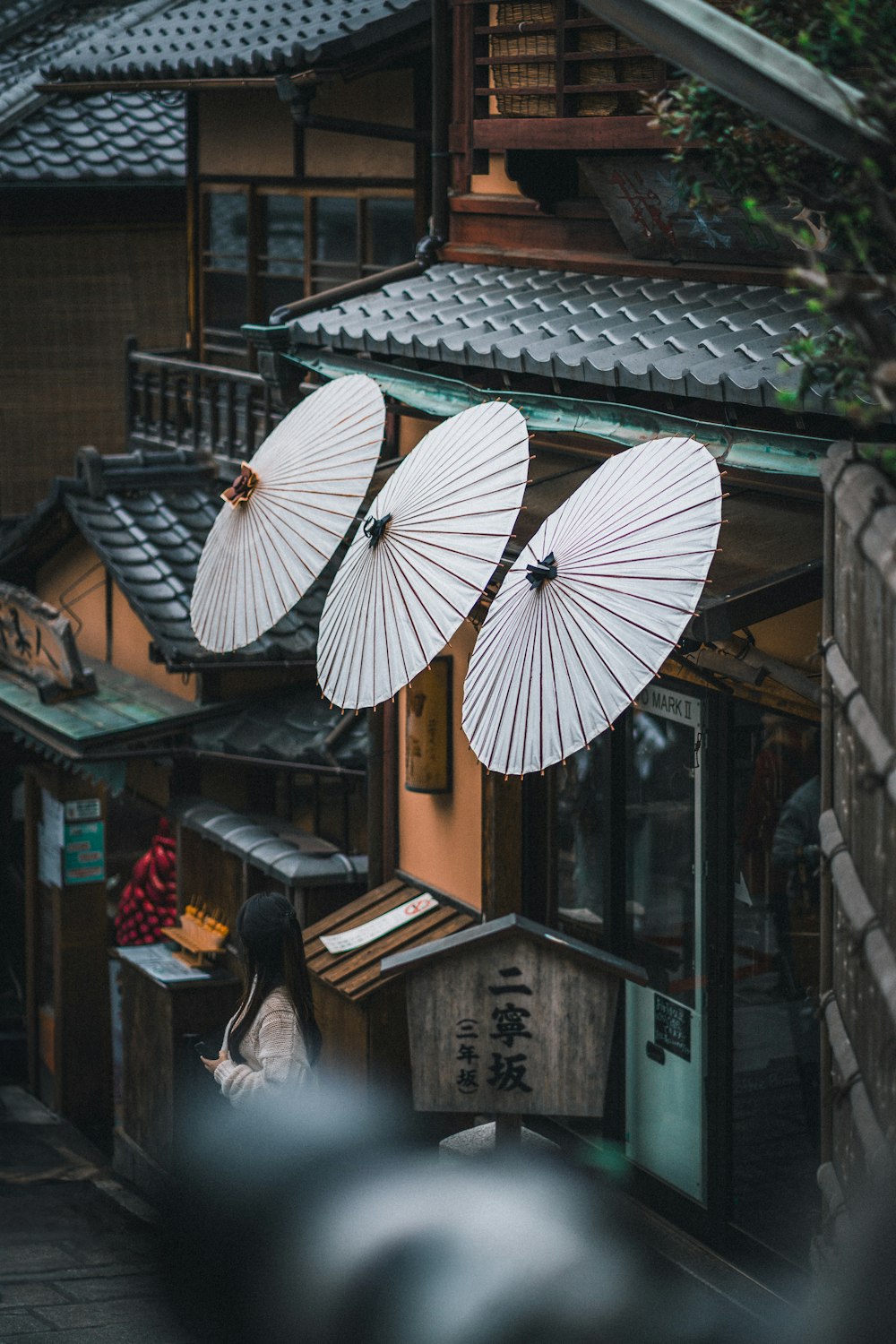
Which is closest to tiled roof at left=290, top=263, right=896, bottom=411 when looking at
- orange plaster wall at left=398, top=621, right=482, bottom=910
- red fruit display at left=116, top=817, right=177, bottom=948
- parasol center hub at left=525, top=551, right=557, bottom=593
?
parasol center hub at left=525, top=551, right=557, bottom=593

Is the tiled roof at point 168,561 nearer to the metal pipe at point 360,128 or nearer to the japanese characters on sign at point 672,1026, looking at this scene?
the metal pipe at point 360,128

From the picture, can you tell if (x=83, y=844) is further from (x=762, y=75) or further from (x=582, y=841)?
(x=762, y=75)

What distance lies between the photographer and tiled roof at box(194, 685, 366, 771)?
39.1 feet

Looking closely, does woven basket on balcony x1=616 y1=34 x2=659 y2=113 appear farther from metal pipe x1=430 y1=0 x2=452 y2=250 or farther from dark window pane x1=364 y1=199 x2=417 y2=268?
dark window pane x1=364 y1=199 x2=417 y2=268

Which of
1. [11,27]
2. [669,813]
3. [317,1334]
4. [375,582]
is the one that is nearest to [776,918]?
[669,813]

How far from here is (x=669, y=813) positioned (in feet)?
30.6

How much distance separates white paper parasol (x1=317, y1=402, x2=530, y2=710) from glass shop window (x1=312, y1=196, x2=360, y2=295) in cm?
760

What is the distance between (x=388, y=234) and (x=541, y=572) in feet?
28.6

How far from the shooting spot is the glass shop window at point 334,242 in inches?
589

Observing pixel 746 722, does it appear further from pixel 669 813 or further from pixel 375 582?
pixel 375 582

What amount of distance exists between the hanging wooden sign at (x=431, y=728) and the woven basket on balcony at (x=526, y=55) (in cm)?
314

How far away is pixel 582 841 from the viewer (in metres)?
10.1

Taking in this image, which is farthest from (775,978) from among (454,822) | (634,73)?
(634,73)

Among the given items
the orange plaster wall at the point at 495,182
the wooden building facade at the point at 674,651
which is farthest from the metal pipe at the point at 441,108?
the orange plaster wall at the point at 495,182
